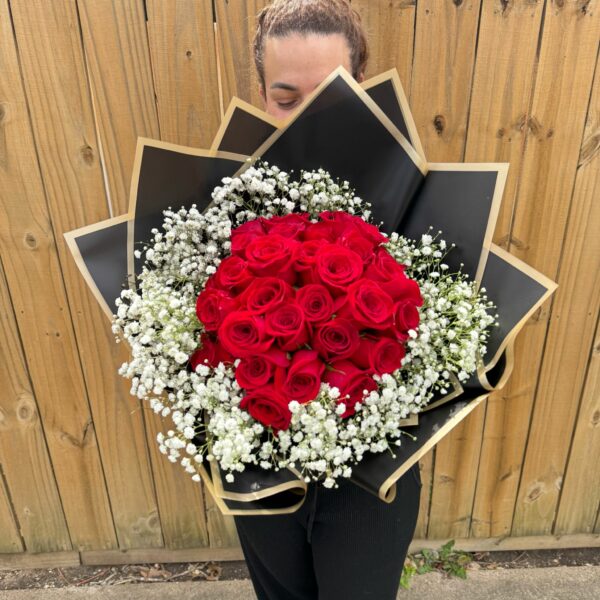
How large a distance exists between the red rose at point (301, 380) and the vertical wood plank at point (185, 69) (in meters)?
1.16

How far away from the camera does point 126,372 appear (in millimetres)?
1083

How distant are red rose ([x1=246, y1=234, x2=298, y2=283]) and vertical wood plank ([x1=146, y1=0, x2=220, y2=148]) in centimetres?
96

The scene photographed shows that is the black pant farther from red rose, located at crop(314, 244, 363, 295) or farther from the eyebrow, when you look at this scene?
the eyebrow

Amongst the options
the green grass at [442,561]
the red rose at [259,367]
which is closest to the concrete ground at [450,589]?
the green grass at [442,561]

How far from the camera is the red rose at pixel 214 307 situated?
3.06 ft

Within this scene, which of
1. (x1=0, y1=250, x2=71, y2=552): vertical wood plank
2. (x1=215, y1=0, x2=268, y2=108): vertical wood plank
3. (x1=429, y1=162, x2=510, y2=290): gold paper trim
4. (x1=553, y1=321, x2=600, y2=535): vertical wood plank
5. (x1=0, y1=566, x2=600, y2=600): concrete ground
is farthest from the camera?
(x1=0, y1=566, x2=600, y2=600): concrete ground

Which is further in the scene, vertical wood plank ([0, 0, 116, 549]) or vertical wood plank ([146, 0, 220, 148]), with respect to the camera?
vertical wood plank ([0, 0, 116, 549])

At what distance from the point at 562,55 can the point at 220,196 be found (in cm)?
134

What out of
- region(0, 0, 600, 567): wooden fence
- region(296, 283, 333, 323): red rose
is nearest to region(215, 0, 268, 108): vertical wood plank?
region(0, 0, 600, 567): wooden fence

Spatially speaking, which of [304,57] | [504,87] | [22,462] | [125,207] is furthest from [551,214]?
[22,462]

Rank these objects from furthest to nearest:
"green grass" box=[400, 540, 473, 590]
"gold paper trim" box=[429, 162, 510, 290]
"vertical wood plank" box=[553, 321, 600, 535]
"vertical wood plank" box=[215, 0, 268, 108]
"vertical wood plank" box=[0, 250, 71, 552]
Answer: "green grass" box=[400, 540, 473, 590]
"vertical wood plank" box=[553, 321, 600, 535]
"vertical wood plank" box=[0, 250, 71, 552]
"vertical wood plank" box=[215, 0, 268, 108]
"gold paper trim" box=[429, 162, 510, 290]

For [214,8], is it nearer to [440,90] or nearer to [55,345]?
[440,90]

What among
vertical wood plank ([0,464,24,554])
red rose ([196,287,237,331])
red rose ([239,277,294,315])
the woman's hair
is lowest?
vertical wood plank ([0,464,24,554])

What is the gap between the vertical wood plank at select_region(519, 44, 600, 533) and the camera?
184 cm
